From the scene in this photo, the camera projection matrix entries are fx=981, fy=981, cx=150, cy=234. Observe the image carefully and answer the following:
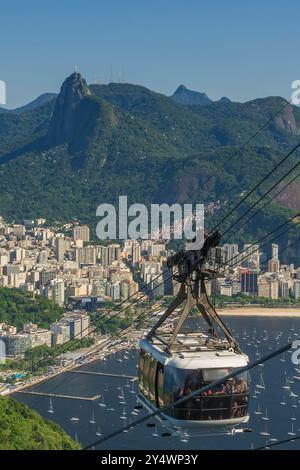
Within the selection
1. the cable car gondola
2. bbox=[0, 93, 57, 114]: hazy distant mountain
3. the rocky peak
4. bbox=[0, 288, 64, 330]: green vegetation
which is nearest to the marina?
bbox=[0, 288, 64, 330]: green vegetation

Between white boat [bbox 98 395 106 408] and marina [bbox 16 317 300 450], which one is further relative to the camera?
white boat [bbox 98 395 106 408]

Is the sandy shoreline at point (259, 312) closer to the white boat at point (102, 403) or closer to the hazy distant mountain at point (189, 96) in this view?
the white boat at point (102, 403)

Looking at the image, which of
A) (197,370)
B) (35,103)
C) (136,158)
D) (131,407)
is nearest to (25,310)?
(131,407)

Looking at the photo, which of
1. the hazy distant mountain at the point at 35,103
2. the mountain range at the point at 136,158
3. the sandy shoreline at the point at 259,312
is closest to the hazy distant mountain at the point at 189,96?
the hazy distant mountain at the point at 35,103

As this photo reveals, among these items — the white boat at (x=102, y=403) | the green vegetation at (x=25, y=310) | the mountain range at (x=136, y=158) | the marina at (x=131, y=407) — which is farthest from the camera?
the mountain range at (x=136, y=158)

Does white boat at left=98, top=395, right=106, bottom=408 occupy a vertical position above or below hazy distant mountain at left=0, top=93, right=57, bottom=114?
below

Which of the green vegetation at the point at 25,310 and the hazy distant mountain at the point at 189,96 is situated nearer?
the green vegetation at the point at 25,310

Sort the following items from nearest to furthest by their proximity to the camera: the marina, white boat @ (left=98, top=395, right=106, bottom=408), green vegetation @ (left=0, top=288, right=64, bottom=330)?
the marina < white boat @ (left=98, top=395, right=106, bottom=408) < green vegetation @ (left=0, top=288, right=64, bottom=330)

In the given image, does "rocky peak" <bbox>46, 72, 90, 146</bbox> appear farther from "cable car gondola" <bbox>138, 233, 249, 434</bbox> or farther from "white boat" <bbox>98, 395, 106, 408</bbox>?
"cable car gondola" <bbox>138, 233, 249, 434</bbox>
